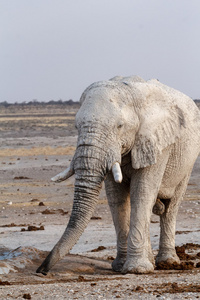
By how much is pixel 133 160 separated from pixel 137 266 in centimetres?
126

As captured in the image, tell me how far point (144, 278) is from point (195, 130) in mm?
2457

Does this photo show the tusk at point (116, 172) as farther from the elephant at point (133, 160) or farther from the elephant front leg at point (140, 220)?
the elephant front leg at point (140, 220)

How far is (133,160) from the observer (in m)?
8.27

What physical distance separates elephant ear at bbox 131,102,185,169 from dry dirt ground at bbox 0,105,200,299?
1377 mm

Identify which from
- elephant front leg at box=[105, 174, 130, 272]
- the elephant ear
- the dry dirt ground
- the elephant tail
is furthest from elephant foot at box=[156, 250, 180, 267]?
the elephant ear

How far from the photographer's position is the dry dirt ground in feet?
22.3

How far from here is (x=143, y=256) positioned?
8453 millimetres

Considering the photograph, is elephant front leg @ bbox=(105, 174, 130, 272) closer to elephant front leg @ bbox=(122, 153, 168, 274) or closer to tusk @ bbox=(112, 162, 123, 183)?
elephant front leg @ bbox=(122, 153, 168, 274)

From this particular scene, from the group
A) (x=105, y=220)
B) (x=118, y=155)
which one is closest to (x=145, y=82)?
(x=118, y=155)

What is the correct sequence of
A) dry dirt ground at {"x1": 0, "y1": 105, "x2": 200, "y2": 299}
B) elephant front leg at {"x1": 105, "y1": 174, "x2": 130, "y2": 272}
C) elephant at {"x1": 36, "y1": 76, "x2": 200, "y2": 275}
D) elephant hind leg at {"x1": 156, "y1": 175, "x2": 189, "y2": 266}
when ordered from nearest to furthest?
dry dirt ground at {"x1": 0, "y1": 105, "x2": 200, "y2": 299} < elephant at {"x1": 36, "y1": 76, "x2": 200, "y2": 275} < elephant front leg at {"x1": 105, "y1": 174, "x2": 130, "y2": 272} < elephant hind leg at {"x1": 156, "y1": 175, "x2": 189, "y2": 266}

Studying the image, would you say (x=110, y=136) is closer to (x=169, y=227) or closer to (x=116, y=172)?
(x=116, y=172)

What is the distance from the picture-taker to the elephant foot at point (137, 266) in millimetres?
8352

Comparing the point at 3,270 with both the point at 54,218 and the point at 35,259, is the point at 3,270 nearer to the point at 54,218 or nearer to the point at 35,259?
the point at 35,259

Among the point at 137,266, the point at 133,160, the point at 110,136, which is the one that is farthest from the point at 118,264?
the point at 110,136
